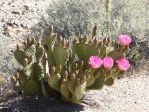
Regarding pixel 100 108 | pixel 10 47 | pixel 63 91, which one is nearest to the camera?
pixel 63 91

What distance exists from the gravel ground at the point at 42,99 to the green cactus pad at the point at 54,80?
0.97ft

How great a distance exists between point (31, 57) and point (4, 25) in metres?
2.41

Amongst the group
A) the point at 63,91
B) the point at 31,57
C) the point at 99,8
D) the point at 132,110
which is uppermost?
the point at 99,8

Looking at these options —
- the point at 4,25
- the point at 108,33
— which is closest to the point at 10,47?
the point at 4,25

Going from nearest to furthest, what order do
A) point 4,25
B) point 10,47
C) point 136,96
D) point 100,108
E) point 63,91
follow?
point 63,91 → point 100,108 → point 136,96 → point 10,47 → point 4,25

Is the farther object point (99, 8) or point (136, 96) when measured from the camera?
point (99, 8)

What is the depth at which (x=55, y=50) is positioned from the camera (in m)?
4.84

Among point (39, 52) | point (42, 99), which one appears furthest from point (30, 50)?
point (42, 99)

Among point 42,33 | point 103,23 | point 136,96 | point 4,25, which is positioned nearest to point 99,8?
point 103,23

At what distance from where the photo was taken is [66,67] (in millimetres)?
4844

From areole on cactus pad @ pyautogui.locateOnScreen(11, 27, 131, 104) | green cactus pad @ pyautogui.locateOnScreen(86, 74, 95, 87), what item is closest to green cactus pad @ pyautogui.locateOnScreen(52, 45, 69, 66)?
areole on cactus pad @ pyautogui.locateOnScreen(11, 27, 131, 104)

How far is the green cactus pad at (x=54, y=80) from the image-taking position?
4.51 m

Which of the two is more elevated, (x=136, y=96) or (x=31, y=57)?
(x=31, y=57)

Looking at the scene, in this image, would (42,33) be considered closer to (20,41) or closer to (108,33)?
(20,41)
